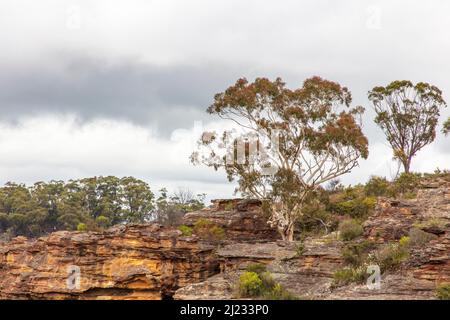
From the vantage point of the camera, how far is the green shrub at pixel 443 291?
79.8 ft

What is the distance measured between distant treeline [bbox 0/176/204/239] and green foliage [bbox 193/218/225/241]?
4196 cm

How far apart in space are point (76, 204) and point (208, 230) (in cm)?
5446

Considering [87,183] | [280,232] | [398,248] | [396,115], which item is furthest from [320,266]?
[87,183]

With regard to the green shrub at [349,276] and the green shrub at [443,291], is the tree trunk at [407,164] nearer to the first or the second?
the green shrub at [349,276]

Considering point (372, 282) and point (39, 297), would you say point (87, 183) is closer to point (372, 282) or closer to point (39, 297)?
point (39, 297)

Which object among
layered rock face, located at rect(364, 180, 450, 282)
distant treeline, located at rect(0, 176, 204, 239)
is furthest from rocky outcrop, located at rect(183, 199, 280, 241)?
distant treeline, located at rect(0, 176, 204, 239)

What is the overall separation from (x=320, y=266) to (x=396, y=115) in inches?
1255

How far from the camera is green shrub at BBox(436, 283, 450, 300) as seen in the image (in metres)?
24.3

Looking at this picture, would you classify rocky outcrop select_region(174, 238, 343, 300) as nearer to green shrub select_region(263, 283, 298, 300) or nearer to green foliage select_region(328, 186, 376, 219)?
green shrub select_region(263, 283, 298, 300)

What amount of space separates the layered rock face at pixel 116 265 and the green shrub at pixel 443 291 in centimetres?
1582

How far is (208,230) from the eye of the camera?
42500 millimetres

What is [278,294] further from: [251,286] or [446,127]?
[446,127]
